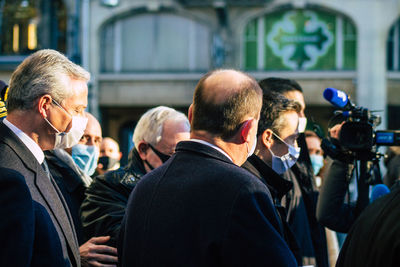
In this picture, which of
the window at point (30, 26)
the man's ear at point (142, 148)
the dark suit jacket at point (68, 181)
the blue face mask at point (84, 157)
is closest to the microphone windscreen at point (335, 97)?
the man's ear at point (142, 148)

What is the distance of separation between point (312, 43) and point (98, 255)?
1408 cm

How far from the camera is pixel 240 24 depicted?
16.7 meters

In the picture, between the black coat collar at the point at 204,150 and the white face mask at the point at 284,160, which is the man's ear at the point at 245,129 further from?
the white face mask at the point at 284,160

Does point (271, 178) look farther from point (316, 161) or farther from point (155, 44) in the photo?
point (155, 44)

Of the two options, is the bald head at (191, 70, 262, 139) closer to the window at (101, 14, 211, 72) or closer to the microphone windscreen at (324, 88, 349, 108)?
the microphone windscreen at (324, 88, 349, 108)

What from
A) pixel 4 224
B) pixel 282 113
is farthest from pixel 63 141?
pixel 282 113

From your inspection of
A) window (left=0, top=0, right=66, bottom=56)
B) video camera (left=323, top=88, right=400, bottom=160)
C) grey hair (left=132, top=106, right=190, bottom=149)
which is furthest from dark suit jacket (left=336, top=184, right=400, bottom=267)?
window (left=0, top=0, right=66, bottom=56)

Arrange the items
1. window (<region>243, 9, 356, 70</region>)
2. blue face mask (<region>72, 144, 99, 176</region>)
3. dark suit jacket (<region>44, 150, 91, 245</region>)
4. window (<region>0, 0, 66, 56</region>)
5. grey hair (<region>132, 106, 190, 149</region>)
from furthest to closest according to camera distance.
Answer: window (<region>0, 0, 66, 56</region>) → window (<region>243, 9, 356, 70</region>) → blue face mask (<region>72, 144, 99, 176</region>) → grey hair (<region>132, 106, 190, 149</region>) → dark suit jacket (<region>44, 150, 91, 245</region>)

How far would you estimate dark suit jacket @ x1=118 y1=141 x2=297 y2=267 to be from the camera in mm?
2113

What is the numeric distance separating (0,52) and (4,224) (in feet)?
53.5

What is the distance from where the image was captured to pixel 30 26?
17.5 metres

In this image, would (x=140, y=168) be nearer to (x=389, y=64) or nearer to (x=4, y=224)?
(x=4, y=224)

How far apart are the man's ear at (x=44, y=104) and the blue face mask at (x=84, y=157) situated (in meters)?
1.95

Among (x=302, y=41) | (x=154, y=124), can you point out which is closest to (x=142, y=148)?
(x=154, y=124)
